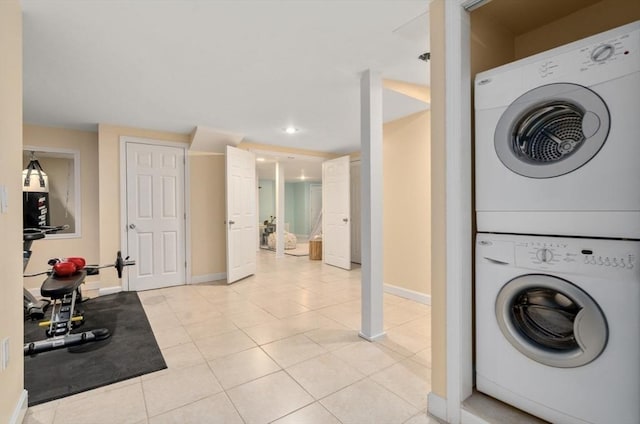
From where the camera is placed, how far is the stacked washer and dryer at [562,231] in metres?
1.13

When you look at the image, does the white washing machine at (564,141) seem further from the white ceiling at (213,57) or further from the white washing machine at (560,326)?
the white ceiling at (213,57)

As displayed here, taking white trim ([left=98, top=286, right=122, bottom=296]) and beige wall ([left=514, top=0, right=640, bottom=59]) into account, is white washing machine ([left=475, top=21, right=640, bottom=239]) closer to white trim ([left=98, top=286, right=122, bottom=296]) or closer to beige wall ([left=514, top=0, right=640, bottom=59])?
Result: beige wall ([left=514, top=0, right=640, bottom=59])

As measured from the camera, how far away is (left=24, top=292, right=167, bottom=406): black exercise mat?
186cm

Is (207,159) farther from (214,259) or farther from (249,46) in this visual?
(249,46)

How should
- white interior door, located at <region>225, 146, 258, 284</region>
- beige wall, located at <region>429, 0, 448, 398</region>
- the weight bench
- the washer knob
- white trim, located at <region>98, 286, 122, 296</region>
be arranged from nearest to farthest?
the washer knob → beige wall, located at <region>429, 0, 448, 398</region> → the weight bench → white trim, located at <region>98, 286, 122, 296</region> → white interior door, located at <region>225, 146, 258, 284</region>

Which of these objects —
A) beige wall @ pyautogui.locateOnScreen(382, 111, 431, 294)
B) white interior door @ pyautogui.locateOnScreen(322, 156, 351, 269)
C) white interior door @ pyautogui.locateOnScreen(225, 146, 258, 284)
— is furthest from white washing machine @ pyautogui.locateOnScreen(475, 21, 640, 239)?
white interior door @ pyautogui.locateOnScreen(322, 156, 351, 269)

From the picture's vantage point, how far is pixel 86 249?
4.16 m

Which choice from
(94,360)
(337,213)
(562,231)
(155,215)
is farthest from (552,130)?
(155,215)

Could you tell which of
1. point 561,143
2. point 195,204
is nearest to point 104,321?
point 195,204

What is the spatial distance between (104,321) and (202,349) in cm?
137

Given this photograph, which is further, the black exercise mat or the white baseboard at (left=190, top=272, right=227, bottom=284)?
the white baseboard at (left=190, top=272, right=227, bottom=284)

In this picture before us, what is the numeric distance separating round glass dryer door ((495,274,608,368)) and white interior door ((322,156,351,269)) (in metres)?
3.99

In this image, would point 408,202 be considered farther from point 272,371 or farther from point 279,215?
point 279,215

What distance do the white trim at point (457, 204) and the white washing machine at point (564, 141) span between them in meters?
0.10
